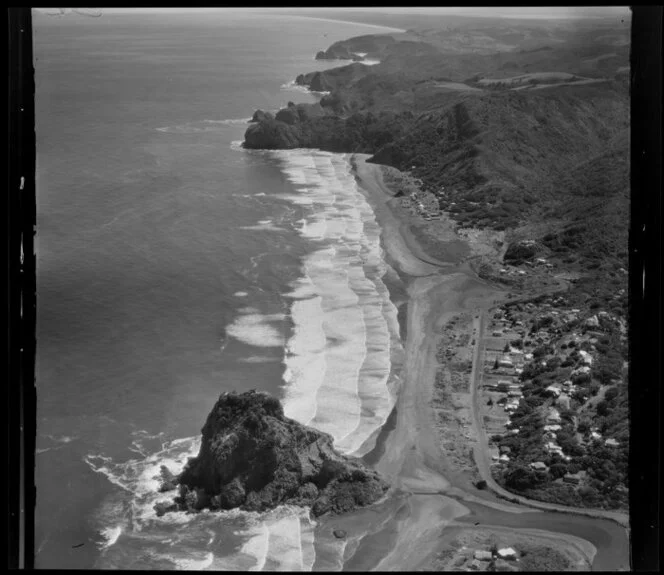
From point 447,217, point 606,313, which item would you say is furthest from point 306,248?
point 606,313

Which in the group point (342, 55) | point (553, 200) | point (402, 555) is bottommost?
point (402, 555)

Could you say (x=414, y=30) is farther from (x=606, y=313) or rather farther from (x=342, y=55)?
(x=606, y=313)

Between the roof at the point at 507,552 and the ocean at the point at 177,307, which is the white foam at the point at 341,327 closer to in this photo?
the ocean at the point at 177,307

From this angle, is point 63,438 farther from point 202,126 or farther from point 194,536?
point 202,126

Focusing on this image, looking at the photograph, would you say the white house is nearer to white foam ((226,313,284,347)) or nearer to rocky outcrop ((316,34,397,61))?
white foam ((226,313,284,347))

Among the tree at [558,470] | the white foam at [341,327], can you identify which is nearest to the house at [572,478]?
the tree at [558,470]
